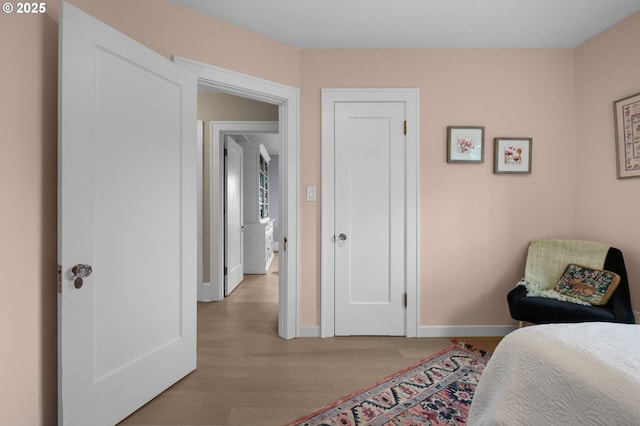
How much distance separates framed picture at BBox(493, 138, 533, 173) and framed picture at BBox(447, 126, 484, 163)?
15 centimetres

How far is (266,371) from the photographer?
202cm

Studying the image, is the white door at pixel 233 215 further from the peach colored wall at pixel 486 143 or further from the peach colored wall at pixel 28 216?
the peach colored wall at pixel 28 216

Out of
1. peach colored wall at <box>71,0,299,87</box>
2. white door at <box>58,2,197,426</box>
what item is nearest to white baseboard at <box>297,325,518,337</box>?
white door at <box>58,2,197,426</box>

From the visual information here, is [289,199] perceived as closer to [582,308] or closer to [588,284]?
[582,308]

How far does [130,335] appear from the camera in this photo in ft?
5.25

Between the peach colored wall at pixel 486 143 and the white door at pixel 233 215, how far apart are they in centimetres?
151

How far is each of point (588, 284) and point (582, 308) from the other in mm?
293

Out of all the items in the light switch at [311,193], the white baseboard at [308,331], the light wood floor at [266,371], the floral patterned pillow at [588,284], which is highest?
the light switch at [311,193]

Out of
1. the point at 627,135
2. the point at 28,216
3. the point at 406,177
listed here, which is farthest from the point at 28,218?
the point at 627,135

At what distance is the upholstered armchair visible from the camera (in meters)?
1.92

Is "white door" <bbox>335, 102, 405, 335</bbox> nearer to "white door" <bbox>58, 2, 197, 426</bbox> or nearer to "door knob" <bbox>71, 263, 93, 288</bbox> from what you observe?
"white door" <bbox>58, 2, 197, 426</bbox>

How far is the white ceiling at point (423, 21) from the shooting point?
2004mm

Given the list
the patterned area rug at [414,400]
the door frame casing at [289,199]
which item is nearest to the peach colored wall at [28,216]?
the patterned area rug at [414,400]

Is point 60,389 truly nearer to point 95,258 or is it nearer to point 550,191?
point 95,258
